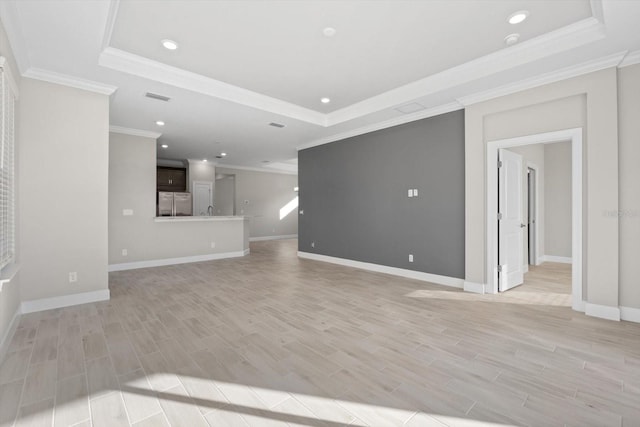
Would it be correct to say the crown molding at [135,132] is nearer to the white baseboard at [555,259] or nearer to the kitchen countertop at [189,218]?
the kitchen countertop at [189,218]

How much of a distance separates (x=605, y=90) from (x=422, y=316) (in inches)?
129

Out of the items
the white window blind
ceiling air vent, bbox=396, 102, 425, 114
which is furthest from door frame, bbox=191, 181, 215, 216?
ceiling air vent, bbox=396, 102, 425, 114

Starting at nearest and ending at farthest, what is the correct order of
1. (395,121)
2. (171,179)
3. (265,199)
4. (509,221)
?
1. (509,221)
2. (395,121)
3. (171,179)
4. (265,199)

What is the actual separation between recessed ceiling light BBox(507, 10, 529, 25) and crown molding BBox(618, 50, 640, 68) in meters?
1.38

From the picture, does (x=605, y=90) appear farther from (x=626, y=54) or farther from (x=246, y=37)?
(x=246, y=37)

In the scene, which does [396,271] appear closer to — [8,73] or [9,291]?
[9,291]

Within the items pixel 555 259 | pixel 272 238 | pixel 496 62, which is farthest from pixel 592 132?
pixel 272 238

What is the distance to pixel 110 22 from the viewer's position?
108 inches

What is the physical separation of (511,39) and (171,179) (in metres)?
10.2

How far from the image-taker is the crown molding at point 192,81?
3.41 meters

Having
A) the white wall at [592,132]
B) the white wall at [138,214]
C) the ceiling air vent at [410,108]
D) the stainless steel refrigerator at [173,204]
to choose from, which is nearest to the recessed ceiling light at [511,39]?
the white wall at [592,132]

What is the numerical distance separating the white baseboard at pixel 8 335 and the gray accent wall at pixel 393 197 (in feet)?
16.7

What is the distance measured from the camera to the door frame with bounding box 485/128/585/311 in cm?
348

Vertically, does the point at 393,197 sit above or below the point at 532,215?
above
